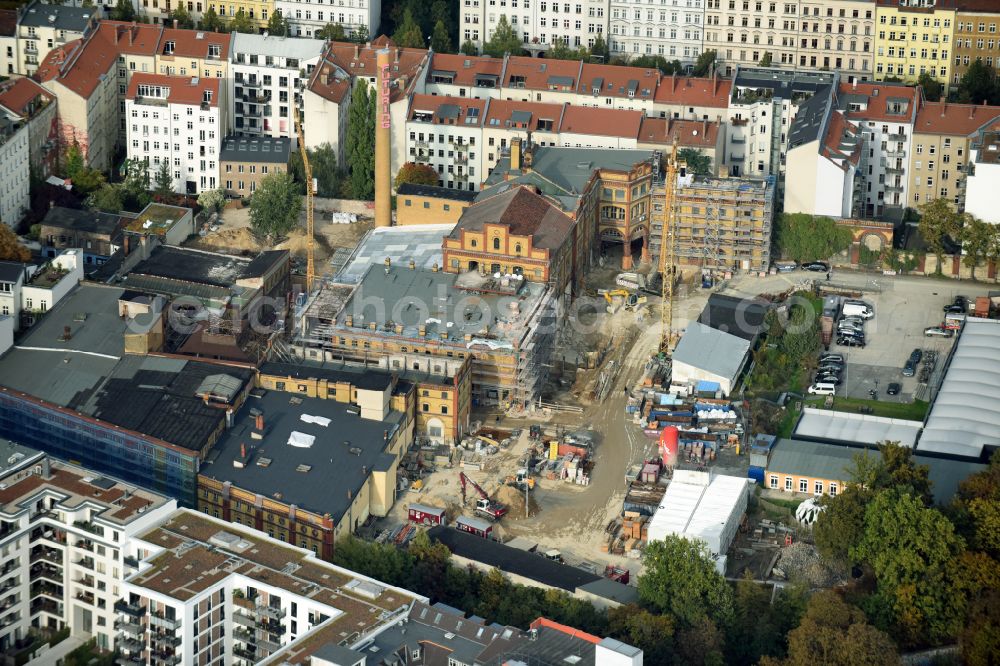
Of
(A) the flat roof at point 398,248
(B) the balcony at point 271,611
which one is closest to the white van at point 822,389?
(A) the flat roof at point 398,248

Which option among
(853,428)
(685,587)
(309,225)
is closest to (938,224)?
(853,428)

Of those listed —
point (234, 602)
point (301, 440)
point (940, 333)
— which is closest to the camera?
point (234, 602)

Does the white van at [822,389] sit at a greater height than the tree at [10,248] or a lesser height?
lesser

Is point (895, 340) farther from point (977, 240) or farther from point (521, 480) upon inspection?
point (521, 480)

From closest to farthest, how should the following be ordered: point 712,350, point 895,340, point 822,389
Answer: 1. point 822,389
2. point 712,350
3. point 895,340

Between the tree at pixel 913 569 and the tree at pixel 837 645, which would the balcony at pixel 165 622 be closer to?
the tree at pixel 837 645

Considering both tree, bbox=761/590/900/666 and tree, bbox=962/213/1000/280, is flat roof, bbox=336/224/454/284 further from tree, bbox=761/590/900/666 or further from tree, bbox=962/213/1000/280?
tree, bbox=761/590/900/666
